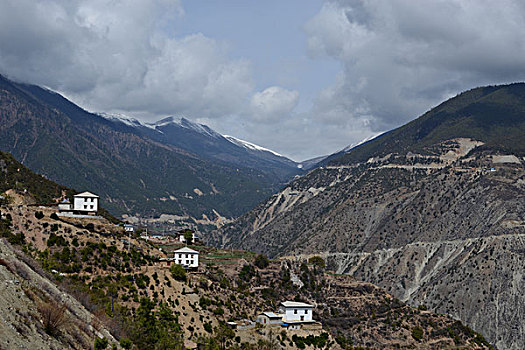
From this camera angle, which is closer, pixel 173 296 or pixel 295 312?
pixel 173 296

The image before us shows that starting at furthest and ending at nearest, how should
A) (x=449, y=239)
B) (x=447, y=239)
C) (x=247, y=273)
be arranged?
1. (x=447, y=239)
2. (x=449, y=239)
3. (x=247, y=273)

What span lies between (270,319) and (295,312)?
4369 mm

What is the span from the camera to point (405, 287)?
140 m

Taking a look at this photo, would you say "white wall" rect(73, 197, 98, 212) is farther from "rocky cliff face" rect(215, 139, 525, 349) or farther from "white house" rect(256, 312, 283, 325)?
"rocky cliff face" rect(215, 139, 525, 349)

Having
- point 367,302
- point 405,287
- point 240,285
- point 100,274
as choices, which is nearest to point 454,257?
point 405,287

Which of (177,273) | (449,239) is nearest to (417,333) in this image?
(177,273)

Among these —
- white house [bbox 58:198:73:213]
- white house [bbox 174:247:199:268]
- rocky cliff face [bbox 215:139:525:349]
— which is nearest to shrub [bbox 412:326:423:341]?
rocky cliff face [bbox 215:139:525:349]

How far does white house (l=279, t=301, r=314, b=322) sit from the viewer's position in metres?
74.1

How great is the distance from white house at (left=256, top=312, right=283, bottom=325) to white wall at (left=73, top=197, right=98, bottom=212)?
87.2ft

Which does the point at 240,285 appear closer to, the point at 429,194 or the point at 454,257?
the point at 454,257

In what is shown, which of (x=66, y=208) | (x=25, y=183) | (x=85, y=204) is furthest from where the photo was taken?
(x=25, y=183)

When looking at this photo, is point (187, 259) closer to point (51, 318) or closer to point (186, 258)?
point (186, 258)

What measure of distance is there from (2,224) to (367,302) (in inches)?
2510

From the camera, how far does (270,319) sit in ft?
236
